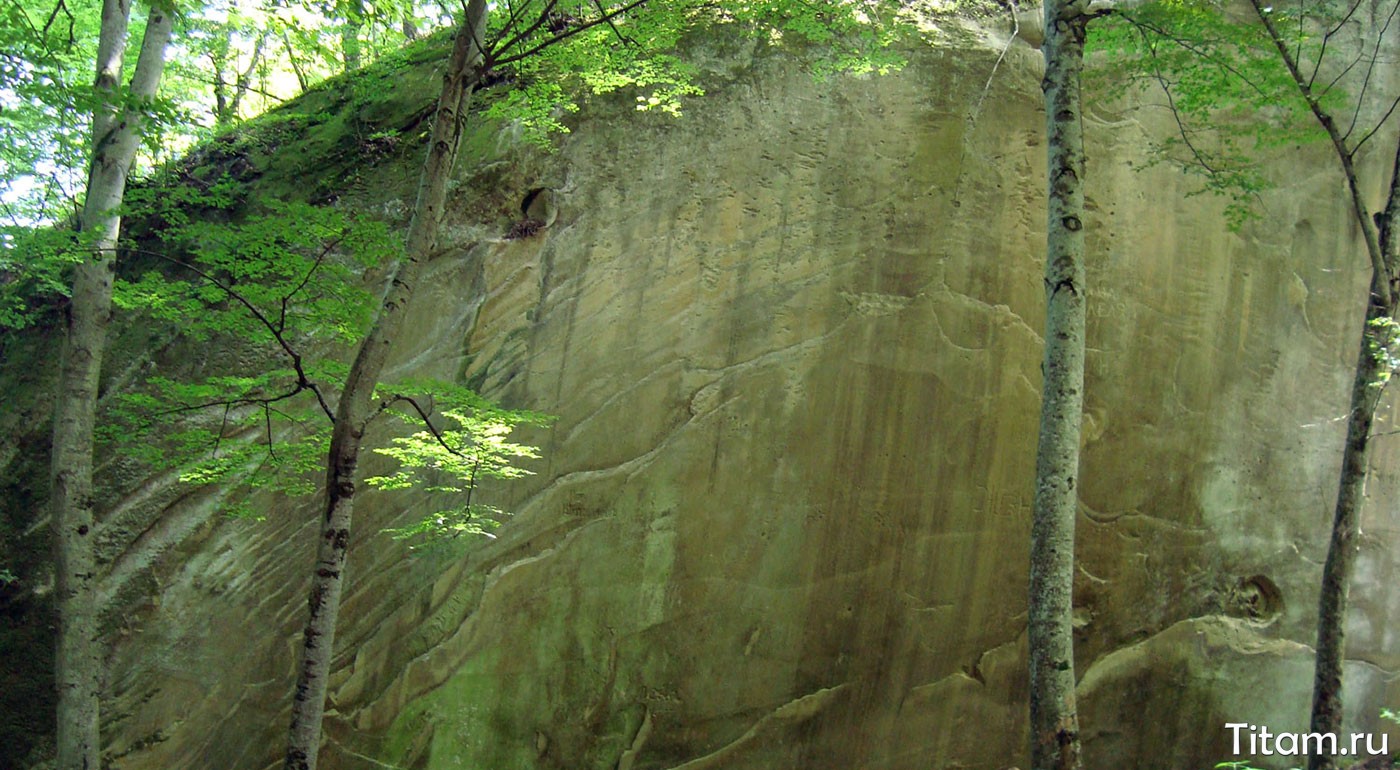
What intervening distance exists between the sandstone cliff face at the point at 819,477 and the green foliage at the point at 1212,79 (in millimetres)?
553

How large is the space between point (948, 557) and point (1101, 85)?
15.5ft

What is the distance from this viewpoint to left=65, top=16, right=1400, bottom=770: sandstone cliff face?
25.8 feet

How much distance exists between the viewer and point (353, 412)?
4938 millimetres

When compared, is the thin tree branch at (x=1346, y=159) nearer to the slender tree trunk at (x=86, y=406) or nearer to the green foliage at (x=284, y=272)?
the green foliage at (x=284, y=272)

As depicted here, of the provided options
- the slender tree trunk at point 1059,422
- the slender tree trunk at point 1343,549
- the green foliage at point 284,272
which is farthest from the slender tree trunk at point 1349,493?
the green foliage at point 284,272

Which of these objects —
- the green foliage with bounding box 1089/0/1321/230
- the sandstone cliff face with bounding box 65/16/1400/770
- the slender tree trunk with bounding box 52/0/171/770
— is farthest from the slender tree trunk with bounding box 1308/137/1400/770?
the slender tree trunk with bounding box 52/0/171/770

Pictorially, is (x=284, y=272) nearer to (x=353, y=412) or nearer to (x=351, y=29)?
(x=353, y=412)

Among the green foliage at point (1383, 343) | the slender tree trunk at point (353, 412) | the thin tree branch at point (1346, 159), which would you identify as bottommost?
the slender tree trunk at point (353, 412)

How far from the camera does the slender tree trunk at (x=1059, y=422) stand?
4867 millimetres

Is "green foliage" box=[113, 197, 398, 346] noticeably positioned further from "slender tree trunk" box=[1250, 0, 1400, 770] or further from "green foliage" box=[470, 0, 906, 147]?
"slender tree trunk" box=[1250, 0, 1400, 770]

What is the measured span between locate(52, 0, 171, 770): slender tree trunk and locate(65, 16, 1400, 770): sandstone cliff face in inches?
51.0

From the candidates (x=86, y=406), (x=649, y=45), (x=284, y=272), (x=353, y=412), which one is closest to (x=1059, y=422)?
(x=353, y=412)

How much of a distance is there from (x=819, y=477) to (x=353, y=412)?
450 cm

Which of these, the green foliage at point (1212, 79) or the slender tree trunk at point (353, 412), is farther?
the green foliage at point (1212, 79)
